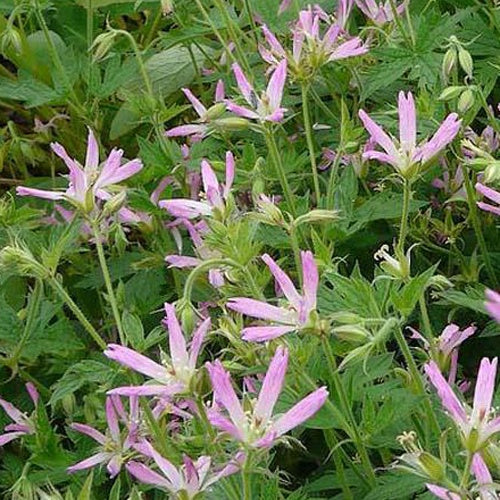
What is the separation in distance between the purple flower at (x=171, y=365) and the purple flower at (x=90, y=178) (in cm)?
25

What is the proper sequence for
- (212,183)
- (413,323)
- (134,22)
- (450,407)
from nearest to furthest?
(450,407) < (212,183) < (413,323) < (134,22)

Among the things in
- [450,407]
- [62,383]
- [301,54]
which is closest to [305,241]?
[301,54]

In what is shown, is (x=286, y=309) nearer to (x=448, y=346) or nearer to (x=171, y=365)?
(x=171, y=365)

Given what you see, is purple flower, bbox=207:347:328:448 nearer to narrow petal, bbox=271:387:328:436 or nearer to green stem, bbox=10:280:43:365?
narrow petal, bbox=271:387:328:436

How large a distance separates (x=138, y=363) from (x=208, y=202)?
0.24m

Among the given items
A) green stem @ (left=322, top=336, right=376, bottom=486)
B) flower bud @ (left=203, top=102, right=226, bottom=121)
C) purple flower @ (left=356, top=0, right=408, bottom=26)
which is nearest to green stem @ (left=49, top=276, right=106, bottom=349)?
green stem @ (left=322, top=336, right=376, bottom=486)

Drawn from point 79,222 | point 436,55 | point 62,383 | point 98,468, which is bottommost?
point 98,468

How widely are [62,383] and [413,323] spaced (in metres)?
0.46

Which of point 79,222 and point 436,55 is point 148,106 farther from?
point 436,55

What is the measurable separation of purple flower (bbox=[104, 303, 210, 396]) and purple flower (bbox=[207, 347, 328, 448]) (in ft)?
0.16

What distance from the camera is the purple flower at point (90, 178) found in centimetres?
123

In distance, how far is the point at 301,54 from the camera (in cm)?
136

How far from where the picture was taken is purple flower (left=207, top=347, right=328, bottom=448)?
0.90 metres

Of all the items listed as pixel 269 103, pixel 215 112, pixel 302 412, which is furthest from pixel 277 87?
pixel 302 412
